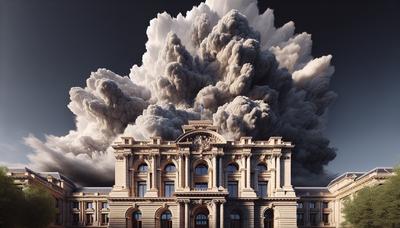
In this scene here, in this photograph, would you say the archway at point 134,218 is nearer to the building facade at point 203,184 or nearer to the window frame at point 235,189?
the building facade at point 203,184

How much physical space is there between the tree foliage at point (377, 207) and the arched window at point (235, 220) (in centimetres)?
1826

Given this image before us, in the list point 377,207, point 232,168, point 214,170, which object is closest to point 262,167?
point 232,168

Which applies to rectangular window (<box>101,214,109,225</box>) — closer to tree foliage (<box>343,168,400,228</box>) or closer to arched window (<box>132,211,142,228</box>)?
arched window (<box>132,211,142,228</box>)

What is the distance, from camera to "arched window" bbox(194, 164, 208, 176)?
6969 centimetres

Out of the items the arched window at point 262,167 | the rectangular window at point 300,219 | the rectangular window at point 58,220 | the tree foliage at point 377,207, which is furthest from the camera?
the rectangular window at point 300,219

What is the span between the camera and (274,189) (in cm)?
6838

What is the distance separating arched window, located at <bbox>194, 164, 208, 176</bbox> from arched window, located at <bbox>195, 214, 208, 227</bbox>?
6240mm

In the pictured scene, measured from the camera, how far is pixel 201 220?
221 feet

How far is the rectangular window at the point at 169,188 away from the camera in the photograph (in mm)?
69000

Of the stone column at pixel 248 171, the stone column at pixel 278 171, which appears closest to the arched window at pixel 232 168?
the stone column at pixel 248 171

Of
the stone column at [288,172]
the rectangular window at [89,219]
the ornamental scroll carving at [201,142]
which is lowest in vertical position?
the rectangular window at [89,219]

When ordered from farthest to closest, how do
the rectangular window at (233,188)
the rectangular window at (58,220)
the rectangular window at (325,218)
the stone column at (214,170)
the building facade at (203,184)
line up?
the rectangular window at (325,218)
the rectangular window at (58,220)
the rectangular window at (233,188)
the stone column at (214,170)
the building facade at (203,184)

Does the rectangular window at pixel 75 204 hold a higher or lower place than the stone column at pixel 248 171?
lower

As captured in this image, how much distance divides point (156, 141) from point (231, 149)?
11375 mm
